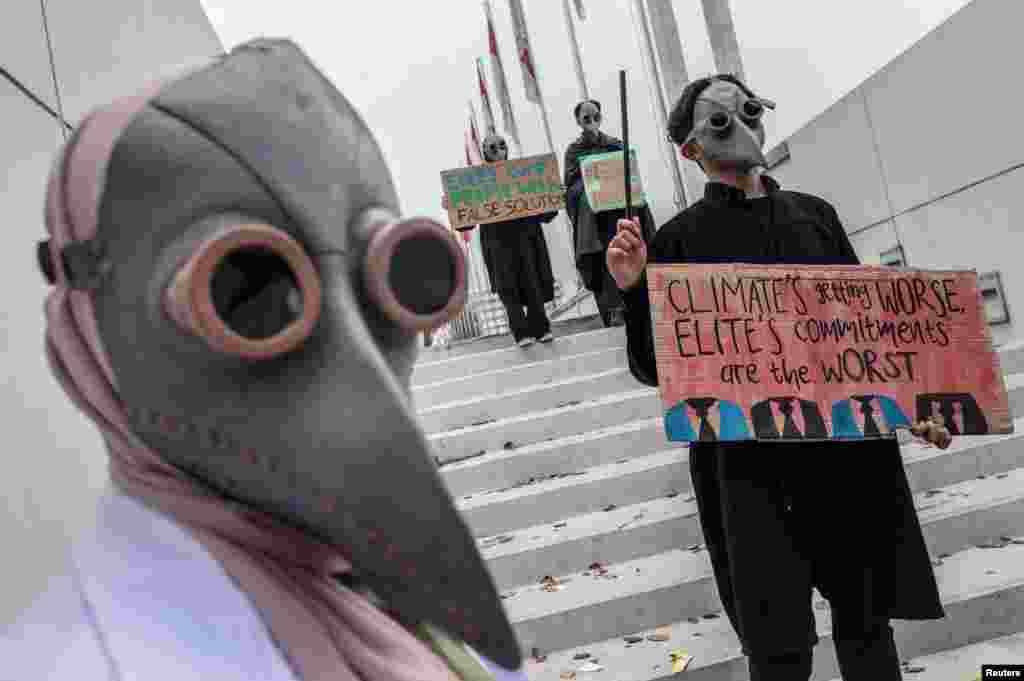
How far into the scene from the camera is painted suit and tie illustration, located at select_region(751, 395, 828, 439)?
6.79 ft

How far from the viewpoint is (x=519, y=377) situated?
629 centimetres

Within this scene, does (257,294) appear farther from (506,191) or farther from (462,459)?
(506,191)

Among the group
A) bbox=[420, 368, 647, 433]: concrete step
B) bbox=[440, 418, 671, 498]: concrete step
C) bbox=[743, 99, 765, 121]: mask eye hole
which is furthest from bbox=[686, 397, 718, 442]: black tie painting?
bbox=[420, 368, 647, 433]: concrete step

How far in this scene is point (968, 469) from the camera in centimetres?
424

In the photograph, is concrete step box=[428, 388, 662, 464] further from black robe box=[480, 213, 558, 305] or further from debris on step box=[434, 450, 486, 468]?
black robe box=[480, 213, 558, 305]

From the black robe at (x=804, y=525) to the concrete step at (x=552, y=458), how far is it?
8.42ft

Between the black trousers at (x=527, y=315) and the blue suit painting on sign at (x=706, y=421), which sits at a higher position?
the black trousers at (x=527, y=315)

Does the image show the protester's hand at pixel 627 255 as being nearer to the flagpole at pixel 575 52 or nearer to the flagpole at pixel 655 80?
the flagpole at pixel 655 80

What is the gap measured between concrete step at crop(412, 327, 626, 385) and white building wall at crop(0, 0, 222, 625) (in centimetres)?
445

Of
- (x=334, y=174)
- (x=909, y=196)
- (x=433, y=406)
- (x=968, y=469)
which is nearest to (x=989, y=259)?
(x=909, y=196)

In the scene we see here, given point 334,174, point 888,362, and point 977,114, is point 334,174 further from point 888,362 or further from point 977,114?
point 977,114

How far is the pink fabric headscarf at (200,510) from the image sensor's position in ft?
2.35

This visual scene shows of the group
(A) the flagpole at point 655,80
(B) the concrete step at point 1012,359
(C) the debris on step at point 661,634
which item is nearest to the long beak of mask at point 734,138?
(C) the debris on step at point 661,634

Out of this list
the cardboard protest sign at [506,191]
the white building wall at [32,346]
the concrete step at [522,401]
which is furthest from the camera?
the cardboard protest sign at [506,191]
